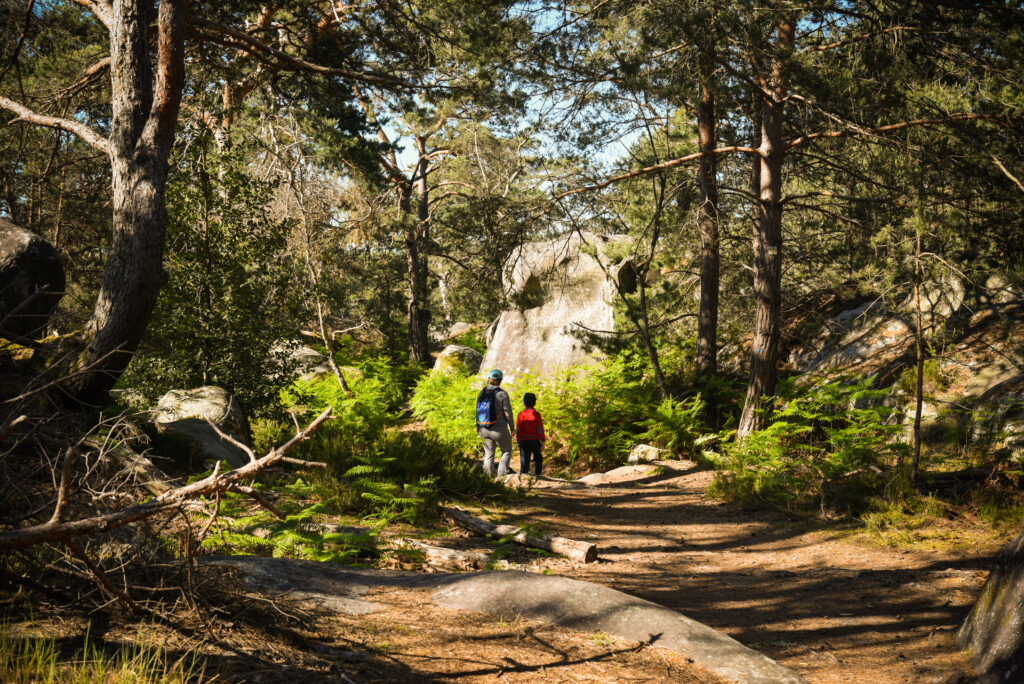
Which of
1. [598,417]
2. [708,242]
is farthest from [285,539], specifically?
[708,242]

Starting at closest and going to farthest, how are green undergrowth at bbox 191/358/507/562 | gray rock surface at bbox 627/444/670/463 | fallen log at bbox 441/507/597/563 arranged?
green undergrowth at bbox 191/358/507/562
fallen log at bbox 441/507/597/563
gray rock surface at bbox 627/444/670/463

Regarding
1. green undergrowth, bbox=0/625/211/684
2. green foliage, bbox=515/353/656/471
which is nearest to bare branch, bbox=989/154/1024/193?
green foliage, bbox=515/353/656/471

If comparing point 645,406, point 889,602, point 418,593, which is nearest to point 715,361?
point 645,406

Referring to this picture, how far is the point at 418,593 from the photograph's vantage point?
14.4ft

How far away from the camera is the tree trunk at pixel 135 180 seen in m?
8.27

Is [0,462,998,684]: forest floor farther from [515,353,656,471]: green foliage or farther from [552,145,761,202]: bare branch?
[552,145,761,202]: bare branch

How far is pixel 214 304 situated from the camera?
10250 mm

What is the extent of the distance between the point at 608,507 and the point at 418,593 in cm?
593

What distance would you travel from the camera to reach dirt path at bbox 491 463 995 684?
15.4ft

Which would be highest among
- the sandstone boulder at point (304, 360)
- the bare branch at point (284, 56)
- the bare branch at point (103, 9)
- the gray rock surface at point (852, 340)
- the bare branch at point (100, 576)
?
the bare branch at point (103, 9)

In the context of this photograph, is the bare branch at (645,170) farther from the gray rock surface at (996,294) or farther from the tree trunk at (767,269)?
the gray rock surface at (996,294)

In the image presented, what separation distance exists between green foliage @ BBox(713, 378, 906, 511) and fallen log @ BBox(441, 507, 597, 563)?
11.0 ft

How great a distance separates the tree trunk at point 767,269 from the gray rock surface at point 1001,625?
6.55m

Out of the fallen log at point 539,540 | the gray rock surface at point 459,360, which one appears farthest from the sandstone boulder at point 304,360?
the fallen log at point 539,540
